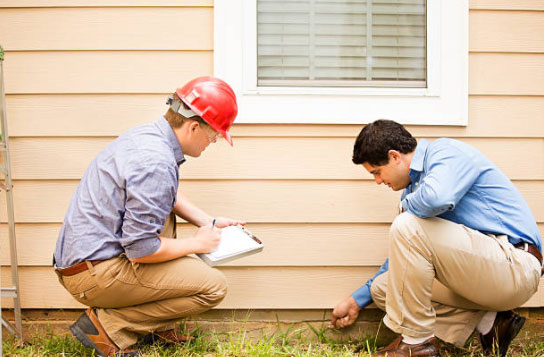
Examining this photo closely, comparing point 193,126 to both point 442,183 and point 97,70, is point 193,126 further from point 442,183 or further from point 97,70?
point 442,183

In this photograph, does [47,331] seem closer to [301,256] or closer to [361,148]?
[301,256]

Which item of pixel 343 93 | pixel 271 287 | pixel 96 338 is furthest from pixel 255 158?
pixel 96 338

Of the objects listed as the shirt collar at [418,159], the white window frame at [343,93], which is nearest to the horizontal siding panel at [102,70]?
the white window frame at [343,93]

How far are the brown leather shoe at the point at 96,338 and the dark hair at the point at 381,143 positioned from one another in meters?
1.37

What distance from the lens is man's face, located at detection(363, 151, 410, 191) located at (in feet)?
7.50

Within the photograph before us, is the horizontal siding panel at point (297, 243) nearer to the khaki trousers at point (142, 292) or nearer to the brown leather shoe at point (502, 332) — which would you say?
the khaki trousers at point (142, 292)

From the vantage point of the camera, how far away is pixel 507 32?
271 centimetres

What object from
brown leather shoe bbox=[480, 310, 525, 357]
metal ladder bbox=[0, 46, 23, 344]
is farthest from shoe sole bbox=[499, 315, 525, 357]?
metal ladder bbox=[0, 46, 23, 344]

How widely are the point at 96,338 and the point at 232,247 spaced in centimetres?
72

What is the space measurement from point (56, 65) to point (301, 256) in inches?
65.7

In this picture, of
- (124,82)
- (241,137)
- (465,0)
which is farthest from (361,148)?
(124,82)

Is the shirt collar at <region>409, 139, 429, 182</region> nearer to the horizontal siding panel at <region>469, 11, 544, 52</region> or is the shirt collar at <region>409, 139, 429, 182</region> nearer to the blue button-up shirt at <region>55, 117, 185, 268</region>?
the horizontal siding panel at <region>469, 11, 544, 52</region>

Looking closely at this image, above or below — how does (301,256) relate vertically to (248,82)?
below

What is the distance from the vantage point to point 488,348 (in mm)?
2354
